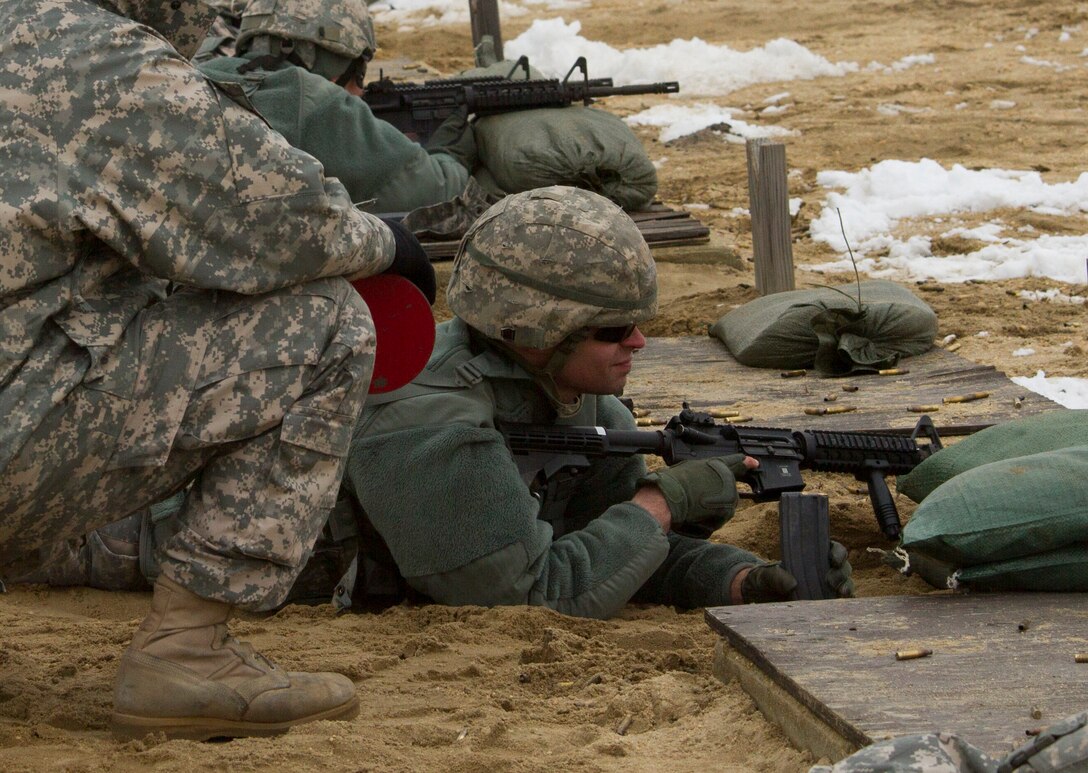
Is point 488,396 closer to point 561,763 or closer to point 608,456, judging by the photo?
point 608,456

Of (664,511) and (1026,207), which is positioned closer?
(664,511)

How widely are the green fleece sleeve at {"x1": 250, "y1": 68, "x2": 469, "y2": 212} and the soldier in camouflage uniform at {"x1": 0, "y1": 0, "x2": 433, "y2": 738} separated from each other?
355cm

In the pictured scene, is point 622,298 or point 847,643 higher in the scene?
point 622,298

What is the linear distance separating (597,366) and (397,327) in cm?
69

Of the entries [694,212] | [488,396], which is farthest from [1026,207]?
[488,396]

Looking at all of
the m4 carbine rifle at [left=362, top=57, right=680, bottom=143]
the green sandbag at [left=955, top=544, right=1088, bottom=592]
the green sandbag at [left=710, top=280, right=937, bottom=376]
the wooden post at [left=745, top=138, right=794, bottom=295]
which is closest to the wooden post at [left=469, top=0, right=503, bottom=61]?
the m4 carbine rifle at [left=362, top=57, right=680, bottom=143]

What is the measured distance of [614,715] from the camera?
2955 mm

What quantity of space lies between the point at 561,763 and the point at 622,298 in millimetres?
1332

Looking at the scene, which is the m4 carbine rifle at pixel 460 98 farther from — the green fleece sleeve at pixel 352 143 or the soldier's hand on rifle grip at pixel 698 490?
the soldier's hand on rifle grip at pixel 698 490

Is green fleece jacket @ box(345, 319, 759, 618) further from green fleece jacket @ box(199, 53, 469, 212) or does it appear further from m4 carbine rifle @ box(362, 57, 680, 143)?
m4 carbine rifle @ box(362, 57, 680, 143)

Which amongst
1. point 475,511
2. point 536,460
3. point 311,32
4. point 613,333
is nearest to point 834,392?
point 613,333

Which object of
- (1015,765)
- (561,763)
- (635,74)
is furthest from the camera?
(635,74)

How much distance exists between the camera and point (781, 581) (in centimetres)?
362

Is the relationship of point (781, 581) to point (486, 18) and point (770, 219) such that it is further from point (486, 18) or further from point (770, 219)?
point (486, 18)
